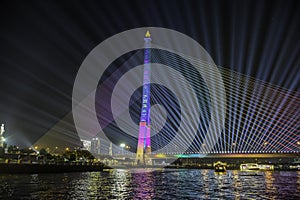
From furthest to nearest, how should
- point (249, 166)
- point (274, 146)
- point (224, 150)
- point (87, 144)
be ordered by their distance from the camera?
point (87, 144) → point (249, 166) → point (224, 150) → point (274, 146)

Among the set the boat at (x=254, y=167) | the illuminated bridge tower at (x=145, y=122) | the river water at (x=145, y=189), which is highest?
the illuminated bridge tower at (x=145, y=122)

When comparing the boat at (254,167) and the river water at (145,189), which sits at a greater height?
the river water at (145,189)

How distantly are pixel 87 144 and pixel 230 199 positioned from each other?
89215 mm

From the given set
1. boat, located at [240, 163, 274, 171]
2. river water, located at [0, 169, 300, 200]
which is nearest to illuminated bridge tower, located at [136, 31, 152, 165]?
boat, located at [240, 163, 274, 171]

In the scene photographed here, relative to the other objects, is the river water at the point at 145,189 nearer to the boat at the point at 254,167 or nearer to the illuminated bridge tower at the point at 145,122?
the illuminated bridge tower at the point at 145,122

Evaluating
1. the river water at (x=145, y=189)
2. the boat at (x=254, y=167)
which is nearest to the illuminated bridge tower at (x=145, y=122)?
the boat at (x=254, y=167)

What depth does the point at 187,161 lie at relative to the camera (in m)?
124

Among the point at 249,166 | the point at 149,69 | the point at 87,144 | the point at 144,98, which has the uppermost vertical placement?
the point at 149,69

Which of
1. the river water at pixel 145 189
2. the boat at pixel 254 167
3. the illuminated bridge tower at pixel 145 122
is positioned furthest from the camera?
the boat at pixel 254 167

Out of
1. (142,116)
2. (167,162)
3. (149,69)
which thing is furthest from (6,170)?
(167,162)

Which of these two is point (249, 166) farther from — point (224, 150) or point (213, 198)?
point (213, 198)

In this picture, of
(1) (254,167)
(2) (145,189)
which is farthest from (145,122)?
(2) (145,189)

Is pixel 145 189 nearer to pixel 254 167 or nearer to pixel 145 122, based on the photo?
pixel 145 122

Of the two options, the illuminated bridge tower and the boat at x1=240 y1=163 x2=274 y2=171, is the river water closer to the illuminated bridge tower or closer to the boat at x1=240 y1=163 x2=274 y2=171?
the illuminated bridge tower
